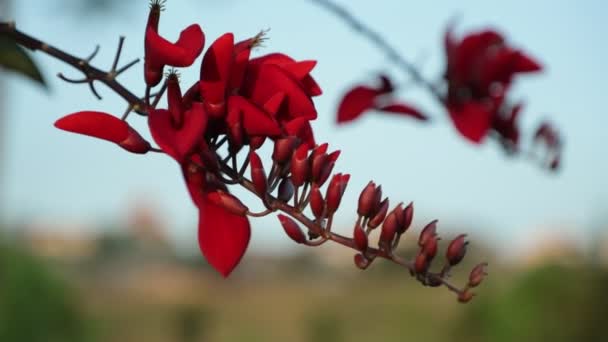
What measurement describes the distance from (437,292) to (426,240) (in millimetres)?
3102

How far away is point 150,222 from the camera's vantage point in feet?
25.9

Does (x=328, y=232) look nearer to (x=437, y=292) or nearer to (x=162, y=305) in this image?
(x=437, y=292)

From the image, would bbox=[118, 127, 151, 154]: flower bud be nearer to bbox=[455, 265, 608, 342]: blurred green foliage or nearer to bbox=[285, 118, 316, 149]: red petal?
bbox=[285, 118, 316, 149]: red petal

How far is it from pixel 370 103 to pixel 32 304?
165 cm

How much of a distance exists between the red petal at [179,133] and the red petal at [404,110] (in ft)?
1.58

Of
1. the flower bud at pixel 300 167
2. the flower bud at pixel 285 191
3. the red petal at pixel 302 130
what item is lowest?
the flower bud at pixel 285 191

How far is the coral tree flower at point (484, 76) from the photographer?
2.54ft

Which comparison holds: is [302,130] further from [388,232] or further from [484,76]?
[484,76]

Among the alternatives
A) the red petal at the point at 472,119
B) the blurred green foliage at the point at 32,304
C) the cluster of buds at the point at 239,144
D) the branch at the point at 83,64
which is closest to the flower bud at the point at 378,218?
the cluster of buds at the point at 239,144

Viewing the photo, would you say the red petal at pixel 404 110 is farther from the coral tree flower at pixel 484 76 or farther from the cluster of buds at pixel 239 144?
the cluster of buds at pixel 239 144

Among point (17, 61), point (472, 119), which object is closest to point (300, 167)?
point (17, 61)

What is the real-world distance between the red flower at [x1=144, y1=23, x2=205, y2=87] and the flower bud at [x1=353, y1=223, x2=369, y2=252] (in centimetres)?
10

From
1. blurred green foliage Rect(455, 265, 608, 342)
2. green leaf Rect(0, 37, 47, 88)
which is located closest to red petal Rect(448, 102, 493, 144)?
green leaf Rect(0, 37, 47, 88)

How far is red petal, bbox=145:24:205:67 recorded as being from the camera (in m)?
0.35
